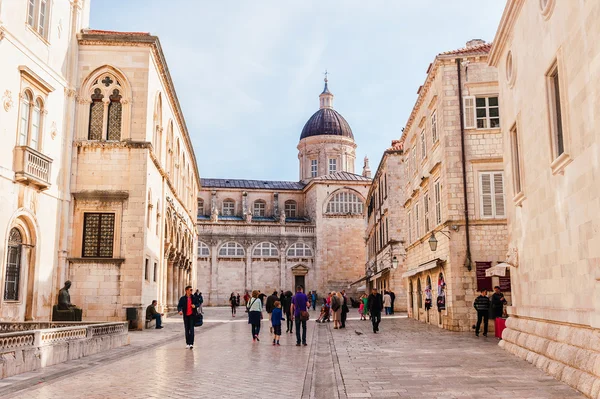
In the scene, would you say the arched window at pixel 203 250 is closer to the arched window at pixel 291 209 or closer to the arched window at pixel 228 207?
the arched window at pixel 228 207

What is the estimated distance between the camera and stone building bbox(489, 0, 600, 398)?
8.62 meters

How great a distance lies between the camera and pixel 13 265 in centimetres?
1870

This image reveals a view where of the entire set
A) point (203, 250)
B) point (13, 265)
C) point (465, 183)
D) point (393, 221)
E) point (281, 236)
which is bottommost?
point (13, 265)

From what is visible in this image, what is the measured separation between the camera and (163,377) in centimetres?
1020

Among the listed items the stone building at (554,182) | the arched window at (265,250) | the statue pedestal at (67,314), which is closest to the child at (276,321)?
the stone building at (554,182)

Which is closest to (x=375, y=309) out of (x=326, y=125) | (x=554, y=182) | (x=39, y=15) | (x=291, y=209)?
(x=554, y=182)

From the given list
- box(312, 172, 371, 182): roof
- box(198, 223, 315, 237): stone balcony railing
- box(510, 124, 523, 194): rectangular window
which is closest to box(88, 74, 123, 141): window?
box(510, 124, 523, 194): rectangular window

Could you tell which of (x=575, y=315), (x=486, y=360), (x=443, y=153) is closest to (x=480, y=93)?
(x=443, y=153)

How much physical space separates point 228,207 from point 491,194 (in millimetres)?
51805

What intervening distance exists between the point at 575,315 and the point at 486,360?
299 cm

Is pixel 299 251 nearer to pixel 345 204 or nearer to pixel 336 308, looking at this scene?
pixel 345 204

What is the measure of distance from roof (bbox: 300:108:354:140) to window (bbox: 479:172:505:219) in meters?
53.6

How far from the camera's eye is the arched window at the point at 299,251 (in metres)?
62.5

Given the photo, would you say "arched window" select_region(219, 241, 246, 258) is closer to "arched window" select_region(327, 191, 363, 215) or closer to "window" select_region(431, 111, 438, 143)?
"arched window" select_region(327, 191, 363, 215)
